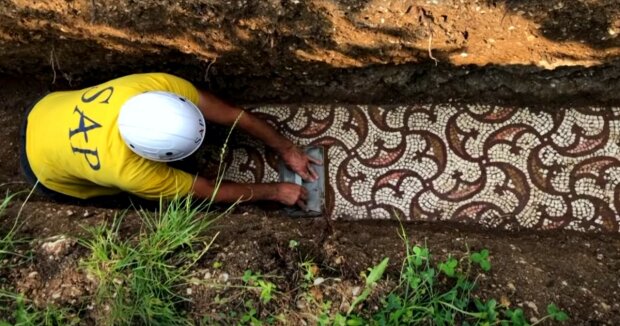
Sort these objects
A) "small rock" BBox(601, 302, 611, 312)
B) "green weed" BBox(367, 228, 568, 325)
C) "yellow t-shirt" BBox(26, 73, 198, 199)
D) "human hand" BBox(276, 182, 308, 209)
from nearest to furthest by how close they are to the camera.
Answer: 1. "green weed" BBox(367, 228, 568, 325)
2. "small rock" BBox(601, 302, 611, 312)
3. "yellow t-shirt" BBox(26, 73, 198, 199)
4. "human hand" BBox(276, 182, 308, 209)

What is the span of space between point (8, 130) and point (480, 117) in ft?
8.21

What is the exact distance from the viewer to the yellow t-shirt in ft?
7.48

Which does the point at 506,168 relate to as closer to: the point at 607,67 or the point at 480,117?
the point at 480,117

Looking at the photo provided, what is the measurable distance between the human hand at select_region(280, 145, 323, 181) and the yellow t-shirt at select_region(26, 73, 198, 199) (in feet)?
1.85

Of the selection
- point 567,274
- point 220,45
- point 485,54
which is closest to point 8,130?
point 220,45

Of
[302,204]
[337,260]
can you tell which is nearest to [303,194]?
[302,204]

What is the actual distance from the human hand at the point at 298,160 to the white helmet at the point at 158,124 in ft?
2.15

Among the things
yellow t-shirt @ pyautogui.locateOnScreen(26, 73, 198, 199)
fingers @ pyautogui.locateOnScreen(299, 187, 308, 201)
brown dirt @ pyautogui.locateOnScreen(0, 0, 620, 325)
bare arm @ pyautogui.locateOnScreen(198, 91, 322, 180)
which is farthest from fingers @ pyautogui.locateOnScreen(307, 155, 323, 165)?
yellow t-shirt @ pyautogui.locateOnScreen(26, 73, 198, 199)

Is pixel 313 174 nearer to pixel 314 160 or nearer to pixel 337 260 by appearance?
pixel 314 160

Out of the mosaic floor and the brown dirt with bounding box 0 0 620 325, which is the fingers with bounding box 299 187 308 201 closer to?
the mosaic floor

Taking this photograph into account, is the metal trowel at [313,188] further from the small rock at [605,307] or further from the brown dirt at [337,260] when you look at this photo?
the small rock at [605,307]

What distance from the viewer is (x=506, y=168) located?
110 inches

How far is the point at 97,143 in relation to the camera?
226cm

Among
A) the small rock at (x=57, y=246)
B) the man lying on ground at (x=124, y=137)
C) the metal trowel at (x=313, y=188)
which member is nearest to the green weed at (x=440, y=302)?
the metal trowel at (x=313, y=188)
